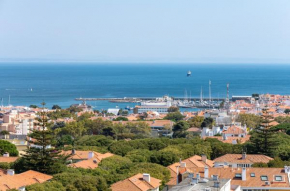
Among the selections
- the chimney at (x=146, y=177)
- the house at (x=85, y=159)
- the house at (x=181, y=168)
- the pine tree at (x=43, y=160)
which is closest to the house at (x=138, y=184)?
the chimney at (x=146, y=177)

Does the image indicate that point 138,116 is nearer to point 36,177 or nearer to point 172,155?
point 172,155

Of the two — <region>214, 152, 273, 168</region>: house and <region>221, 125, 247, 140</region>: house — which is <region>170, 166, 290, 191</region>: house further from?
<region>221, 125, 247, 140</region>: house

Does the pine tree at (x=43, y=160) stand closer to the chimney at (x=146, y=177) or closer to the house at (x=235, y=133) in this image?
the chimney at (x=146, y=177)

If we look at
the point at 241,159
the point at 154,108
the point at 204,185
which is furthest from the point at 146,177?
the point at 154,108

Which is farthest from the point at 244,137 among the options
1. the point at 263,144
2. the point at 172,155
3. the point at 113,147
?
the point at 172,155

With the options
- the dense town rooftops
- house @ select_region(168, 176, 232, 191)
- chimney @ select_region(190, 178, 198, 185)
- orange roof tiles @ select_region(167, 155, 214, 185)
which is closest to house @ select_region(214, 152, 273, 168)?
orange roof tiles @ select_region(167, 155, 214, 185)

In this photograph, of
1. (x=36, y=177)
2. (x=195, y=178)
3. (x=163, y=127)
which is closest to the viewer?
(x=195, y=178)
